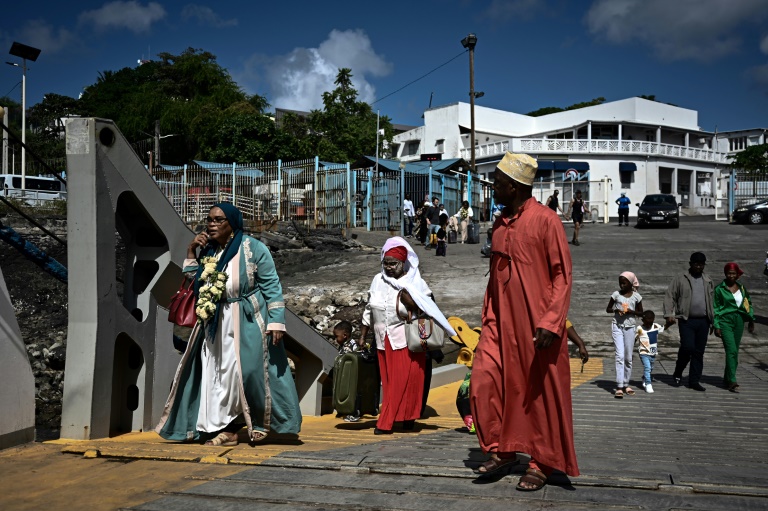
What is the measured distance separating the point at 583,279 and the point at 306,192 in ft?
42.4

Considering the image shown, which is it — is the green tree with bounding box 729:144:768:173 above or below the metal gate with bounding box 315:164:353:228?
above

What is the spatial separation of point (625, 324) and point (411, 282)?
157 inches

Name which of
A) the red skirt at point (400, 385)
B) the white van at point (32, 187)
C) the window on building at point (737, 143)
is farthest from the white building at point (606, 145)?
the red skirt at point (400, 385)

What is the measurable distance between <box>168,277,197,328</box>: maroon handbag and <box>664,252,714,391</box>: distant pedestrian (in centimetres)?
669

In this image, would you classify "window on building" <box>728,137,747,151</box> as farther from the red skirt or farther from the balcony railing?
the red skirt

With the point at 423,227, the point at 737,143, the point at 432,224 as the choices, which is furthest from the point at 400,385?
the point at 737,143

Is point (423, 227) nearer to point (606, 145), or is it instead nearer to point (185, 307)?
point (185, 307)

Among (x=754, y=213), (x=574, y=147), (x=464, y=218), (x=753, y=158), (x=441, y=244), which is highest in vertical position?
(x=753, y=158)

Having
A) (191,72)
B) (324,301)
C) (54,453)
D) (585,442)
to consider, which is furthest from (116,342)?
(191,72)

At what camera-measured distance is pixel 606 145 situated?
55.4 meters

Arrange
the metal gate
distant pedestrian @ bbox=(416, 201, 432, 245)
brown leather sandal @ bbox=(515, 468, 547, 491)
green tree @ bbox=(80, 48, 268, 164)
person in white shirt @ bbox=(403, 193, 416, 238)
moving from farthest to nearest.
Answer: green tree @ bbox=(80, 48, 268, 164) < person in white shirt @ bbox=(403, 193, 416, 238) < the metal gate < distant pedestrian @ bbox=(416, 201, 432, 245) < brown leather sandal @ bbox=(515, 468, 547, 491)

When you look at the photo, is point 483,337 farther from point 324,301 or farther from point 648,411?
point 324,301

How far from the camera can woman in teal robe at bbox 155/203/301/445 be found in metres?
5.82

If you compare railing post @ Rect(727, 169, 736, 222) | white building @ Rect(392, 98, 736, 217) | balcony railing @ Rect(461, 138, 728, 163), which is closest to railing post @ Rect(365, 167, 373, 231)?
railing post @ Rect(727, 169, 736, 222)
